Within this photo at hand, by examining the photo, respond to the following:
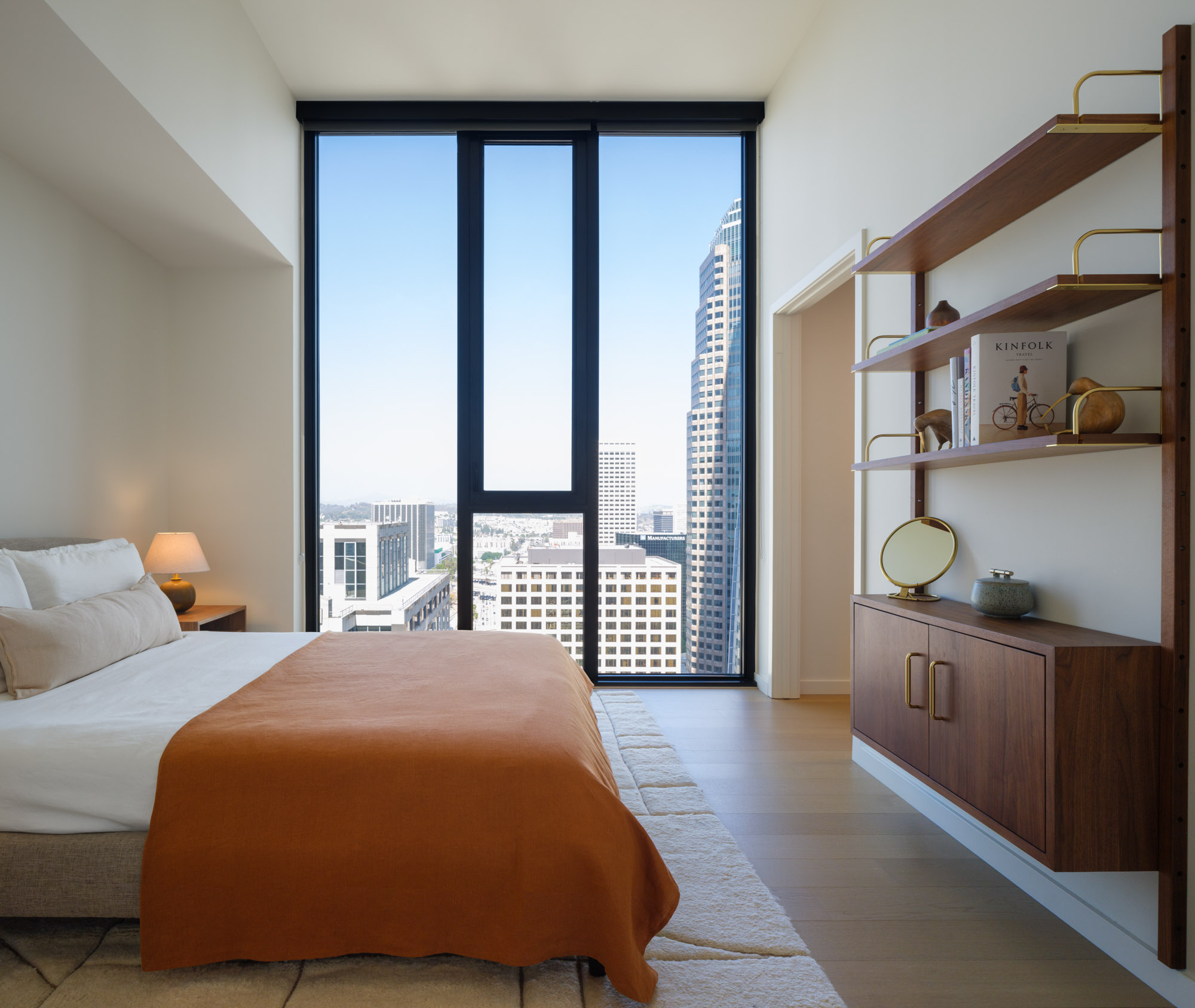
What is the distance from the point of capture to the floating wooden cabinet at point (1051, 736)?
4.72ft

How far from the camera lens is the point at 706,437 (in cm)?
417

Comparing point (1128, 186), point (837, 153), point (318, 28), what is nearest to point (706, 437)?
point (837, 153)

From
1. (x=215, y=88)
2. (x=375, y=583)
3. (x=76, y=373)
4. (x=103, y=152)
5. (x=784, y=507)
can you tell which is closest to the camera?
(x=103, y=152)

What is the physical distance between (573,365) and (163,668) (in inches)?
107

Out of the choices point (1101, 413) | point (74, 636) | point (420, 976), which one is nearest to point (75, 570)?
point (74, 636)

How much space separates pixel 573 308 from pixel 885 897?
337 cm

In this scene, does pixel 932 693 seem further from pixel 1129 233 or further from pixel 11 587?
pixel 11 587

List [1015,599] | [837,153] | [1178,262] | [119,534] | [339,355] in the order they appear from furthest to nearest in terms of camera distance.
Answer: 1. [339,355]
2. [119,534]
3. [837,153]
4. [1015,599]
5. [1178,262]

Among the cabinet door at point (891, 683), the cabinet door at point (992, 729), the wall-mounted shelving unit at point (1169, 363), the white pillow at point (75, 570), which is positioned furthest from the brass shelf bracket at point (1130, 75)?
the white pillow at point (75, 570)

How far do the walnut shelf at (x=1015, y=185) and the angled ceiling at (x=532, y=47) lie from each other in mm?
1864

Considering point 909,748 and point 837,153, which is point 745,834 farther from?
point 837,153

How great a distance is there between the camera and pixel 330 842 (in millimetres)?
1451

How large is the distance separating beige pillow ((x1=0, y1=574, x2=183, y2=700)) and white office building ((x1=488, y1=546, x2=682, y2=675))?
195cm

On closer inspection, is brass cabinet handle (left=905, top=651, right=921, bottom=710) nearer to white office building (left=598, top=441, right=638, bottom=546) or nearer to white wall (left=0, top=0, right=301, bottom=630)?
white office building (left=598, top=441, right=638, bottom=546)
